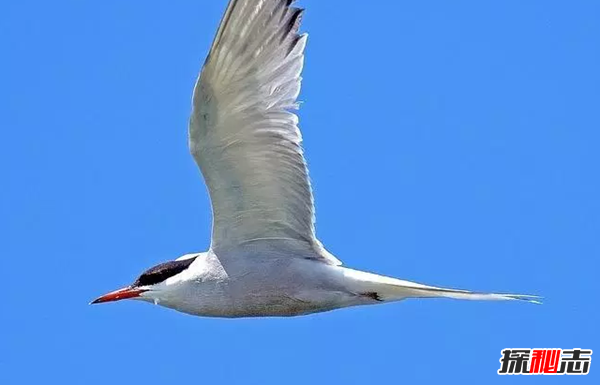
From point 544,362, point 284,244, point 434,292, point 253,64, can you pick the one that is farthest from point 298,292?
point 544,362

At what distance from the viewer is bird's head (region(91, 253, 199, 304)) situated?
7.97 metres

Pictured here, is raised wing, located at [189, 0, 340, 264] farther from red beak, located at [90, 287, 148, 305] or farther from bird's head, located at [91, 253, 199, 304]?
Result: red beak, located at [90, 287, 148, 305]

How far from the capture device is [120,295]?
8227 millimetres

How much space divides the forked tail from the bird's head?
1129 mm

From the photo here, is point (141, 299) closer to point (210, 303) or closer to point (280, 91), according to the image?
point (210, 303)

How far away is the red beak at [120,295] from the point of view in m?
8.17

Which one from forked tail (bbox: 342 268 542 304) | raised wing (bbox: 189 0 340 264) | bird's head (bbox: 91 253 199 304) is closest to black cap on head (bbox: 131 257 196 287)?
bird's head (bbox: 91 253 199 304)

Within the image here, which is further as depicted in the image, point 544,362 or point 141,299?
point 544,362

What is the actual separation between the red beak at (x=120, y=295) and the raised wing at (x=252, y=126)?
711 mm

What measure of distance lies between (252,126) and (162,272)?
1.33m

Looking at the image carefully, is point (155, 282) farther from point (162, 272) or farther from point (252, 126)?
point (252, 126)

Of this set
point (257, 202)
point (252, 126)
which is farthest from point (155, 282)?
point (252, 126)

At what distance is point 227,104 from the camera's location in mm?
7254

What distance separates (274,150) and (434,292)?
1.34 meters
